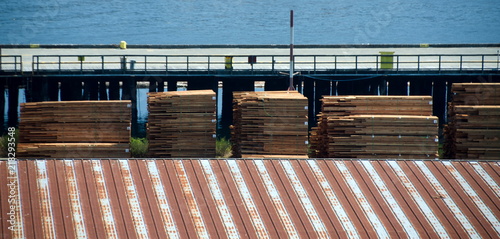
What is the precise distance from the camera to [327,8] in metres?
155

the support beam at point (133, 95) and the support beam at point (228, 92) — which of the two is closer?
the support beam at point (133, 95)

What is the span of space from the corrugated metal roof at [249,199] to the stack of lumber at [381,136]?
270 inches

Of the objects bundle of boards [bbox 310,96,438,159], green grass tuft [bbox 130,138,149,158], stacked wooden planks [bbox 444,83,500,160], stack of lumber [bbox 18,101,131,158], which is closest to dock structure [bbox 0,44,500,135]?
green grass tuft [bbox 130,138,149,158]

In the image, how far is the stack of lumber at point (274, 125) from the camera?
36.1 metres

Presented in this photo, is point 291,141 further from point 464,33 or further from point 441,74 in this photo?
point 464,33

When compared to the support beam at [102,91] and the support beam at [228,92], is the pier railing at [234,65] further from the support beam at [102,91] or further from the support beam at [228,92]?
the support beam at [102,91]

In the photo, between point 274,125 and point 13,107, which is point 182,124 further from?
point 13,107

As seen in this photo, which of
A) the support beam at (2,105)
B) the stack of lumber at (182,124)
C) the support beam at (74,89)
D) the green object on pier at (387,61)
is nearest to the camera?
the stack of lumber at (182,124)

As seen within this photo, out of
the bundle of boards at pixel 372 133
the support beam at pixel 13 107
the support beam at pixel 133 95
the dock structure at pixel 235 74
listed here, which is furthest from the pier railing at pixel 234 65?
the bundle of boards at pixel 372 133

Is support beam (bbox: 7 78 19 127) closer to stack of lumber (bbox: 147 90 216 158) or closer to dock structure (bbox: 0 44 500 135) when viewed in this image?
dock structure (bbox: 0 44 500 135)

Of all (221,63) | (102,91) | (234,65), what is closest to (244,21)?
(102,91)

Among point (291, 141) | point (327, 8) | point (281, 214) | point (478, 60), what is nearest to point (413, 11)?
point (327, 8)

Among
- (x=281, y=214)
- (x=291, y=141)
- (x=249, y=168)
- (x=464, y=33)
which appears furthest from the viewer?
(x=464, y=33)

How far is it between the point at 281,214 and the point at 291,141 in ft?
35.7
